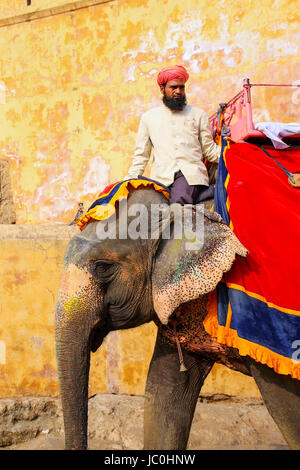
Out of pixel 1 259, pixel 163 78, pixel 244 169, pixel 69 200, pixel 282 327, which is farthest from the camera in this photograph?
pixel 69 200

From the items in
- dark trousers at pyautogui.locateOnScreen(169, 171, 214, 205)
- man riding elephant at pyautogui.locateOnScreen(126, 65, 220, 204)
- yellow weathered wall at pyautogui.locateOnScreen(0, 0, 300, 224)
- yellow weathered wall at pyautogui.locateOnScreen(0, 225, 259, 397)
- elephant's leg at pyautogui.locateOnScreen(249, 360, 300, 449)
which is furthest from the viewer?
yellow weathered wall at pyautogui.locateOnScreen(0, 0, 300, 224)

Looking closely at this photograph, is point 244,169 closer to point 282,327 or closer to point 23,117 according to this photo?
point 282,327

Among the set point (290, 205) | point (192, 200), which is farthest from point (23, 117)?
point (290, 205)

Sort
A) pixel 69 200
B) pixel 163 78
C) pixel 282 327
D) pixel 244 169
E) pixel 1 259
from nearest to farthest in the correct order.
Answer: pixel 282 327, pixel 244 169, pixel 163 78, pixel 1 259, pixel 69 200

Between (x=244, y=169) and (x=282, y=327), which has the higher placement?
(x=244, y=169)

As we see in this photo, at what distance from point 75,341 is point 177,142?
1.16m

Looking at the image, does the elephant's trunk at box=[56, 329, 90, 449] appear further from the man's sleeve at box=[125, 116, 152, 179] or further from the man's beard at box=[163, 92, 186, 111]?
the man's beard at box=[163, 92, 186, 111]

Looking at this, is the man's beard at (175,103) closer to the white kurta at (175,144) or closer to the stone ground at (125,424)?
the white kurta at (175,144)

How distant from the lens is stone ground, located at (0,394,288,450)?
159 inches

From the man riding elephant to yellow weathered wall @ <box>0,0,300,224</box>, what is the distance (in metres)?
Result: 2.49

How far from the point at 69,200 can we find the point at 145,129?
2.99m

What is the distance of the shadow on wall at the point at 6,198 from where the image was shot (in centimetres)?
605

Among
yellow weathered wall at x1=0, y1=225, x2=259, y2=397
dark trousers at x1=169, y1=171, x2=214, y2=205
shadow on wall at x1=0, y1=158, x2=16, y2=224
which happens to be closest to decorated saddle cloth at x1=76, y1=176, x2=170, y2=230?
dark trousers at x1=169, y1=171, x2=214, y2=205

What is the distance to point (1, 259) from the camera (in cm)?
471
